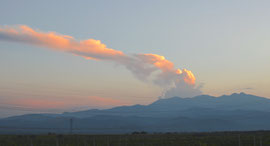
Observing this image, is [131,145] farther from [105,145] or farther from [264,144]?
[264,144]

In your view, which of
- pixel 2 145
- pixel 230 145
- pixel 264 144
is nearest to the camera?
pixel 264 144

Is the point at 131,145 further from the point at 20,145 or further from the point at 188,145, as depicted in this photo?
the point at 20,145

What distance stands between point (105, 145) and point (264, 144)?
86.8 ft

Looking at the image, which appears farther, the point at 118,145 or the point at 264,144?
the point at 118,145

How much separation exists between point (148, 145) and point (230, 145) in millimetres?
15087

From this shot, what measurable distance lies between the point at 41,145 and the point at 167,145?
22102mm

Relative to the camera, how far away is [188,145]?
62.1 meters

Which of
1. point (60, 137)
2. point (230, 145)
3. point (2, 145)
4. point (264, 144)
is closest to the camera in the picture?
point (264, 144)

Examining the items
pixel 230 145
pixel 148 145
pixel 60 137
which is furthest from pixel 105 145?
pixel 60 137

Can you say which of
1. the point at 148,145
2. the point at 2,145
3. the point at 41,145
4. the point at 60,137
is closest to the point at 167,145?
the point at 148,145

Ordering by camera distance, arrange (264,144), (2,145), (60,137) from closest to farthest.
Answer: (264,144) < (2,145) < (60,137)

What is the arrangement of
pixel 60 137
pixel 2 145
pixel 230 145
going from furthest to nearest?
pixel 60 137
pixel 230 145
pixel 2 145

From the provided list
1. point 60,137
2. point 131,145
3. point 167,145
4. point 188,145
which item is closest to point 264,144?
point 188,145

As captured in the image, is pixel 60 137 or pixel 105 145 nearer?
pixel 105 145
